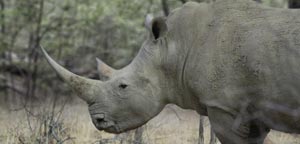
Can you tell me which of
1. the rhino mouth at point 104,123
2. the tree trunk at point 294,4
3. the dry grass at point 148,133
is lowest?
the dry grass at point 148,133

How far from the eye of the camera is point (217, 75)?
5.28 metres

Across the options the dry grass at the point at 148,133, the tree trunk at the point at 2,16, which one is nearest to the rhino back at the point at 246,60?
the dry grass at the point at 148,133

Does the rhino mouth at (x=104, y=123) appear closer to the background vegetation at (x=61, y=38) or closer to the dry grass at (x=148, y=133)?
the dry grass at (x=148, y=133)

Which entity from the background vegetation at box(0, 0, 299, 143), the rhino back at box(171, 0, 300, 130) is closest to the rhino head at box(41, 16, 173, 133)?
the rhino back at box(171, 0, 300, 130)

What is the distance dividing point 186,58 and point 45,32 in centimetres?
1462

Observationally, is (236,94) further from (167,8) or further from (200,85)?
(167,8)

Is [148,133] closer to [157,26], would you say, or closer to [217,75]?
[157,26]

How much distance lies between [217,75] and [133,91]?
1007 mm

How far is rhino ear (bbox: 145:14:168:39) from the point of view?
19.3 ft

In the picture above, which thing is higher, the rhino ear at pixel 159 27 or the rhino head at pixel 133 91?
the rhino ear at pixel 159 27

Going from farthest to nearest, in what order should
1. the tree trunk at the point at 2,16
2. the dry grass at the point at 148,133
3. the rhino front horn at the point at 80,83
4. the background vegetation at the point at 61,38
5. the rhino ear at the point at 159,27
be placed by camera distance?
the tree trunk at the point at 2,16 → the background vegetation at the point at 61,38 → the dry grass at the point at 148,133 → the rhino front horn at the point at 80,83 → the rhino ear at the point at 159,27

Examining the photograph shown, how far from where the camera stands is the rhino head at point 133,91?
19.4 ft

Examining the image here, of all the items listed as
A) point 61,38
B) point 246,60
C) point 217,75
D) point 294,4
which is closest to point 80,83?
point 217,75

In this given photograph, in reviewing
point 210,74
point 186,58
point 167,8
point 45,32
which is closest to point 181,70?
point 186,58
